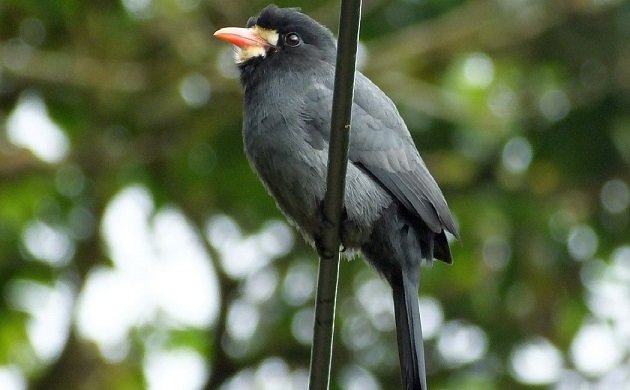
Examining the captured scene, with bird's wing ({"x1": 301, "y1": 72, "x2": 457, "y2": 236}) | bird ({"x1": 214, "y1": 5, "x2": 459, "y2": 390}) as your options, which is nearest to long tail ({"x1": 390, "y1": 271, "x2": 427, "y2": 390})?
bird ({"x1": 214, "y1": 5, "x2": 459, "y2": 390})

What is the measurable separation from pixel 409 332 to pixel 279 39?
53.0 inches

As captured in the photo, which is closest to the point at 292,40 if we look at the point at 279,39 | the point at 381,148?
the point at 279,39

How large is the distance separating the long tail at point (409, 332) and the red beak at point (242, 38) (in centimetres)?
106

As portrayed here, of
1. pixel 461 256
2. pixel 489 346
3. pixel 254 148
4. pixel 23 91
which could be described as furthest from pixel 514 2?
pixel 254 148

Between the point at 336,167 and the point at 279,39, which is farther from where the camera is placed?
the point at 279,39

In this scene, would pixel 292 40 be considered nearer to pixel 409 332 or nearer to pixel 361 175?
pixel 361 175

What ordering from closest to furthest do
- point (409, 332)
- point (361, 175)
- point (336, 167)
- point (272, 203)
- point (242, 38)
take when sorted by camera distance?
point (336, 167), point (409, 332), point (361, 175), point (242, 38), point (272, 203)

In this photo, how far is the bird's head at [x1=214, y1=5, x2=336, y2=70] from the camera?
4879 millimetres

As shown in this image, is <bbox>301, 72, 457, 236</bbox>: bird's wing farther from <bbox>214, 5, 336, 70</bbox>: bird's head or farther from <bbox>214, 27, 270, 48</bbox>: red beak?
<bbox>214, 27, 270, 48</bbox>: red beak

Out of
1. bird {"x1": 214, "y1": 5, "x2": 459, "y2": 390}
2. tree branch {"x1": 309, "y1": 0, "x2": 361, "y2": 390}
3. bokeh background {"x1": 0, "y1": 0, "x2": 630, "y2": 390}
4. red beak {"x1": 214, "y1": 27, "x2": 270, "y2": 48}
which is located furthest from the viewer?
bokeh background {"x1": 0, "y1": 0, "x2": 630, "y2": 390}

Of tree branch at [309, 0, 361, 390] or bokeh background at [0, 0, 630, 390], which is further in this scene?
bokeh background at [0, 0, 630, 390]

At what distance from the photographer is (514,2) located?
329 inches

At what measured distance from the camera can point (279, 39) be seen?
16.3 ft

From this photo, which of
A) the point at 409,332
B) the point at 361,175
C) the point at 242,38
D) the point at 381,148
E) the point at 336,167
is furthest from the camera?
the point at 242,38
